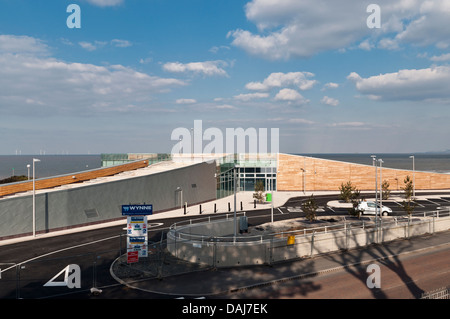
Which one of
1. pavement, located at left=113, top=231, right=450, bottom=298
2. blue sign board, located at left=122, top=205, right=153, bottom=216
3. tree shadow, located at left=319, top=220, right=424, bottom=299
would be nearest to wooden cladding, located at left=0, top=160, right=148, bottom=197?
blue sign board, located at left=122, top=205, right=153, bottom=216

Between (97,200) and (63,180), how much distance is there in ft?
18.6

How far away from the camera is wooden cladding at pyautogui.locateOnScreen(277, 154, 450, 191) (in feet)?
198

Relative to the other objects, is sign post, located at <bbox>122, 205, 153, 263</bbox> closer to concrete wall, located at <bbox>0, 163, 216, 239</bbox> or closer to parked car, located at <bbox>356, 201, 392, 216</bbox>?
concrete wall, located at <bbox>0, 163, 216, 239</bbox>

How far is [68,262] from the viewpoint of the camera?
70.6 ft

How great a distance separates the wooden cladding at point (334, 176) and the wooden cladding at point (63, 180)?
28615 millimetres

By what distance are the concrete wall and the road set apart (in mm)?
2837

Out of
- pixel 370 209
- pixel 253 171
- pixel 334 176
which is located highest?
pixel 253 171

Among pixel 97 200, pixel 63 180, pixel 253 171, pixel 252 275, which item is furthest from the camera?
pixel 253 171

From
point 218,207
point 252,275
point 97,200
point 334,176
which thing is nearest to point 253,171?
point 334,176

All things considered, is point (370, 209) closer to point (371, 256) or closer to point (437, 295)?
point (371, 256)

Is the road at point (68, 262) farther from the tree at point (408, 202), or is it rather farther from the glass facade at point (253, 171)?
the glass facade at point (253, 171)

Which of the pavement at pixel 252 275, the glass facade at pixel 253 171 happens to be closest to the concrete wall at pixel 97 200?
the glass facade at pixel 253 171
